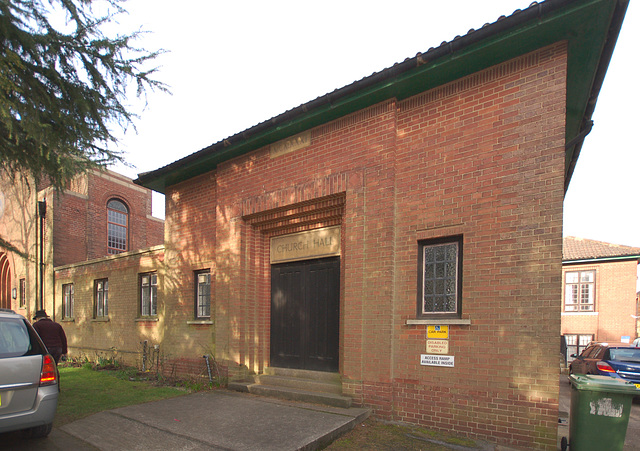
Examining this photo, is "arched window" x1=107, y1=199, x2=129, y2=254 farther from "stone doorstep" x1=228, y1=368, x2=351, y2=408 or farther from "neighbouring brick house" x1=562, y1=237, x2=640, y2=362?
"neighbouring brick house" x1=562, y1=237, x2=640, y2=362

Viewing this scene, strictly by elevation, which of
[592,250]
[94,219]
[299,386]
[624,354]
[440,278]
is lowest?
[624,354]

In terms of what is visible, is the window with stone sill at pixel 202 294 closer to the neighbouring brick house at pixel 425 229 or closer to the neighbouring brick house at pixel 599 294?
the neighbouring brick house at pixel 425 229

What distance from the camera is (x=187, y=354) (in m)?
9.53

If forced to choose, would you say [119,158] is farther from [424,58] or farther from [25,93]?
[424,58]

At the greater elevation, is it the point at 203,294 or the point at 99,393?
the point at 203,294

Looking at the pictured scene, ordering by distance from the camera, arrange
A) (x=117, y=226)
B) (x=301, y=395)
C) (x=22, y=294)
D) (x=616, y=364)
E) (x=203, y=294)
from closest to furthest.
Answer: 1. (x=301, y=395)
2. (x=616, y=364)
3. (x=203, y=294)
4. (x=22, y=294)
5. (x=117, y=226)

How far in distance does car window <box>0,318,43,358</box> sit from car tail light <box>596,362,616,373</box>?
11.5m

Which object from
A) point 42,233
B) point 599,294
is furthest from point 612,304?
point 42,233

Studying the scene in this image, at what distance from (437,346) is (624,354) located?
8256mm

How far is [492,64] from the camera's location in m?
5.68

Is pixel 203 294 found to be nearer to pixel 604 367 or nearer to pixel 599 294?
pixel 604 367

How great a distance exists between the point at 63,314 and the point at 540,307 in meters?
17.6

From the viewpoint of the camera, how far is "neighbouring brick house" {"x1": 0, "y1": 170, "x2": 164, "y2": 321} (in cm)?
1711

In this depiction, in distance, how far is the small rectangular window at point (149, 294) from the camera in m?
11.6
